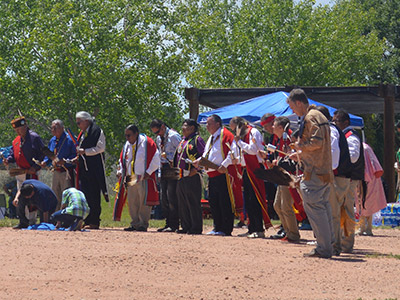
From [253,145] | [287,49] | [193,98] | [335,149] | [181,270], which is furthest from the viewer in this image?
[287,49]

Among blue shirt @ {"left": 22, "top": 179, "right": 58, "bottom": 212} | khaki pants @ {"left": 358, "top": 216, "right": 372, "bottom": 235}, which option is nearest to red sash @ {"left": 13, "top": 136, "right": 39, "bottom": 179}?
blue shirt @ {"left": 22, "top": 179, "right": 58, "bottom": 212}

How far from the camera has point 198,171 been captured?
551 inches

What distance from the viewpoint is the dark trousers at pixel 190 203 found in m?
→ 13.8

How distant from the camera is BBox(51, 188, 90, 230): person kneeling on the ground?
13.0m

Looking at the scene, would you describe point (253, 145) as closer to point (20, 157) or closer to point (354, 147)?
point (354, 147)

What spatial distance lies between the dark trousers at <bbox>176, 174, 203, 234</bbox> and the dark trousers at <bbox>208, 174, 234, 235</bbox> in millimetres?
279

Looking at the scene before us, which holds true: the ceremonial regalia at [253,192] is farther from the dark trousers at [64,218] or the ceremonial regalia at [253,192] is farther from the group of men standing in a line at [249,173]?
the dark trousers at [64,218]

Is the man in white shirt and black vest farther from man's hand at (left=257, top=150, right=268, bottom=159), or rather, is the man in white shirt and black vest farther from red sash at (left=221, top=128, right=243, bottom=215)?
red sash at (left=221, top=128, right=243, bottom=215)

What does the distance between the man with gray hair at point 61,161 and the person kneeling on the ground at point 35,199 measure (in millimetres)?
688

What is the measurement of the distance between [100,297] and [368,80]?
44941 mm

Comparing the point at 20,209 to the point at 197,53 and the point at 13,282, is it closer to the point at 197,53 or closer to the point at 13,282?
the point at 13,282

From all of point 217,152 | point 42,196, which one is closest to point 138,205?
point 42,196

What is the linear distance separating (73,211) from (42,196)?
2.90 ft

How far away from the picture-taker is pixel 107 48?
41.2m
